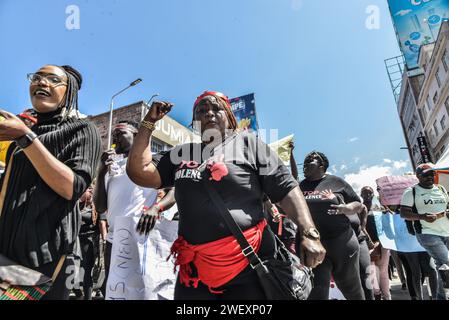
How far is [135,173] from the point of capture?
193 centimetres

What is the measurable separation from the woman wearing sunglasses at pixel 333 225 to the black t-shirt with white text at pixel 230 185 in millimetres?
2110

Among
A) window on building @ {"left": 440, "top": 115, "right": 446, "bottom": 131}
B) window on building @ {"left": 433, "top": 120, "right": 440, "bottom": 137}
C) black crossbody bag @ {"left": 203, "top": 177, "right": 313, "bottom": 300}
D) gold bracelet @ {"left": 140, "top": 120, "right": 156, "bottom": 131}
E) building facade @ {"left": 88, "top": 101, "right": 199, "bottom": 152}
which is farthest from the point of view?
window on building @ {"left": 433, "top": 120, "right": 440, "bottom": 137}

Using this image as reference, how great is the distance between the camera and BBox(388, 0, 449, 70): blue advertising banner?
33312 mm

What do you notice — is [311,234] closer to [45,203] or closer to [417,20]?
[45,203]

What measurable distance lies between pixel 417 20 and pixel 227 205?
4199cm

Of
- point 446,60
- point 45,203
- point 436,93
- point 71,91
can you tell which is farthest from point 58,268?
point 436,93

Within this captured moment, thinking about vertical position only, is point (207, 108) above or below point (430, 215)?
above

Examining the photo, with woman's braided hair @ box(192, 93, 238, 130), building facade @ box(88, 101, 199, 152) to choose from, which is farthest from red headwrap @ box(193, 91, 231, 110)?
building facade @ box(88, 101, 199, 152)

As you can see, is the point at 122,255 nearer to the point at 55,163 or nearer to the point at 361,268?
the point at 55,163

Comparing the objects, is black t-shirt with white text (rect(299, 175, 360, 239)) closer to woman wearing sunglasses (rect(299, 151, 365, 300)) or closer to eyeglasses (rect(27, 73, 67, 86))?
woman wearing sunglasses (rect(299, 151, 365, 300))

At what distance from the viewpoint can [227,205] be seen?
1679mm

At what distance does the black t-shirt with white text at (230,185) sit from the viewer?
66.4 inches

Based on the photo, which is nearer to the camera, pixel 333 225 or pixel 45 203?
pixel 45 203

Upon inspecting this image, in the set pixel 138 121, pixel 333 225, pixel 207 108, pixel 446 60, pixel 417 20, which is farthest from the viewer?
pixel 417 20
